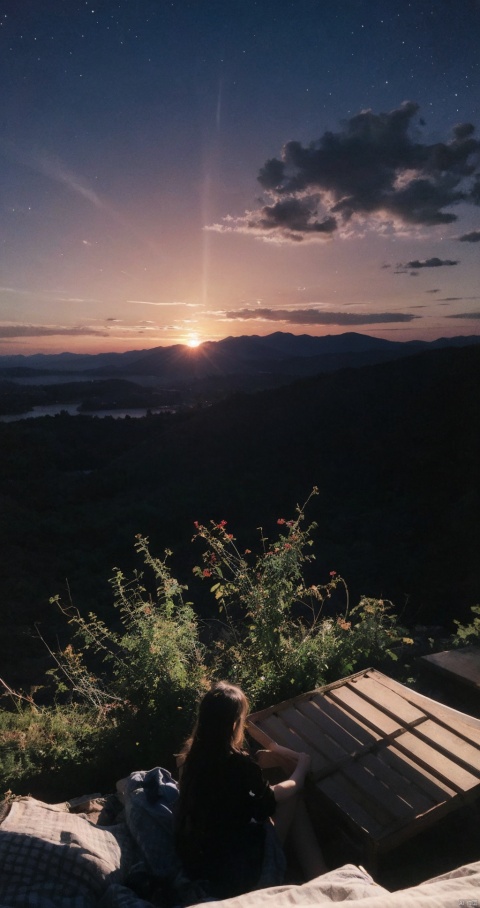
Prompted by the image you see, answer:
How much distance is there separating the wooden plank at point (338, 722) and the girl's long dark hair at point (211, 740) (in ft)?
2.17

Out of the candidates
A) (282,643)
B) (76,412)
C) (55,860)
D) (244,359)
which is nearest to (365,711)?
(282,643)

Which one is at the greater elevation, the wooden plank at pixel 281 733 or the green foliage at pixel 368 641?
the wooden plank at pixel 281 733

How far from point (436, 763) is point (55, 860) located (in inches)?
61.7

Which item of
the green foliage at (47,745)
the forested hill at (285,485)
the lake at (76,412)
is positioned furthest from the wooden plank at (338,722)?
the lake at (76,412)

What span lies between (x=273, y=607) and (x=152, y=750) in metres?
1.17

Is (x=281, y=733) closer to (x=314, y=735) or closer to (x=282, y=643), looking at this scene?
(x=314, y=735)

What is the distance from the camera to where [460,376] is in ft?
65.7

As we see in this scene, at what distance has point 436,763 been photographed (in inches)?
83.8

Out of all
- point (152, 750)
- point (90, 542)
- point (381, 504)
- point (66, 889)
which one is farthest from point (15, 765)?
point (381, 504)

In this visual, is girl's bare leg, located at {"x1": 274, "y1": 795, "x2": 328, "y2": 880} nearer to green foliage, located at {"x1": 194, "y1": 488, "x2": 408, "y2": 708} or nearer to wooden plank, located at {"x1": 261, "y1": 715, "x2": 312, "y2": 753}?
wooden plank, located at {"x1": 261, "y1": 715, "x2": 312, "y2": 753}

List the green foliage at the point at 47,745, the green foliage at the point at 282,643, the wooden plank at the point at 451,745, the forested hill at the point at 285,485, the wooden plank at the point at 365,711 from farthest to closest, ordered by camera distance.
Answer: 1. the forested hill at the point at 285,485
2. the green foliage at the point at 282,643
3. the green foliage at the point at 47,745
4. the wooden plank at the point at 365,711
5. the wooden plank at the point at 451,745

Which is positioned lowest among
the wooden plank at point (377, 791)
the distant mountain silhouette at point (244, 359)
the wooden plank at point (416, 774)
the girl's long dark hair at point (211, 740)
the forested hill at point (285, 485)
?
the forested hill at point (285, 485)

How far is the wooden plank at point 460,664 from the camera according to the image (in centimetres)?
324

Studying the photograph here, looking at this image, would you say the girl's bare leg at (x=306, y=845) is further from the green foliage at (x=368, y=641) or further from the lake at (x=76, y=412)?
the lake at (x=76, y=412)
